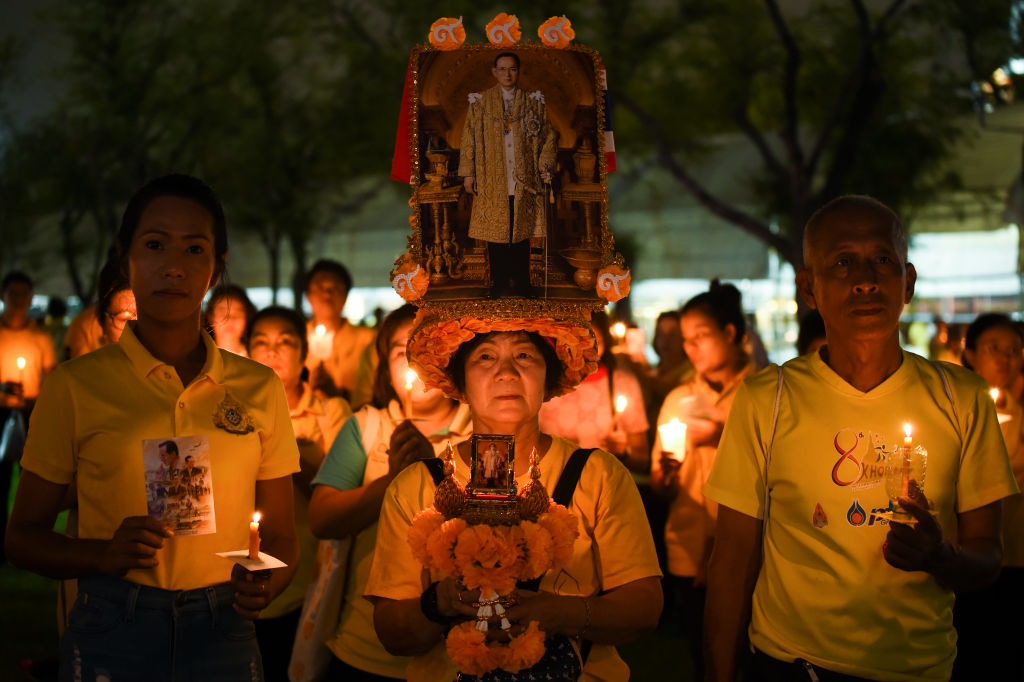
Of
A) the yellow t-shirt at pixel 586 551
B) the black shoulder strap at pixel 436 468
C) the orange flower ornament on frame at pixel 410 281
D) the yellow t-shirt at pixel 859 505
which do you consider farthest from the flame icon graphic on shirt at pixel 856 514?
the orange flower ornament on frame at pixel 410 281

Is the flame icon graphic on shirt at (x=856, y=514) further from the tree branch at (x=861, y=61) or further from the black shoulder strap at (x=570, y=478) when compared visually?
the tree branch at (x=861, y=61)

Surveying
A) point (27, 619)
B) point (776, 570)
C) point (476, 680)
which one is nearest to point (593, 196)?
point (776, 570)

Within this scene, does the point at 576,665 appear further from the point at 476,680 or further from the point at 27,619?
the point at 27,619

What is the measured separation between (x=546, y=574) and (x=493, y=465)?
0.47 metres

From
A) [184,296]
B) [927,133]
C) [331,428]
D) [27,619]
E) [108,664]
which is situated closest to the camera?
[108,664]

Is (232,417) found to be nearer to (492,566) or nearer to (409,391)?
(492,566)

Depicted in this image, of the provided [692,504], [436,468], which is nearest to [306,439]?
[692,504]

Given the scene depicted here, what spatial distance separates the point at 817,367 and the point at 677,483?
2597 millimetres

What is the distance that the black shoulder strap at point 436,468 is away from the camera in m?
3.47

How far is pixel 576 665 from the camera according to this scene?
10.5 feet

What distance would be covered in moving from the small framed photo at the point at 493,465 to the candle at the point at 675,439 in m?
2.67

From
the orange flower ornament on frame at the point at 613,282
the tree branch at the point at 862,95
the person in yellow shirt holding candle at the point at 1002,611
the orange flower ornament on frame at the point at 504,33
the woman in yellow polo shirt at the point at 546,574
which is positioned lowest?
the person in yellow shirt holding candle at the point at 1002,611

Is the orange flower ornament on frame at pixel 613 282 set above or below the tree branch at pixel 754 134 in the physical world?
below

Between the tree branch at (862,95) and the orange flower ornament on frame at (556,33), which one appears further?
the tree branch at (862,95)
